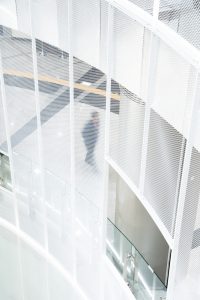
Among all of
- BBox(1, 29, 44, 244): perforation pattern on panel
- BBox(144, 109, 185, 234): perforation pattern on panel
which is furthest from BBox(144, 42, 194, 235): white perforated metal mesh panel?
BBox(1, 29, 44, 244): perforation pattern on panel

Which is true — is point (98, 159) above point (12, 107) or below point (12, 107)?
below

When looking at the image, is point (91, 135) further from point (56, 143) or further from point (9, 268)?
point (9, 268)

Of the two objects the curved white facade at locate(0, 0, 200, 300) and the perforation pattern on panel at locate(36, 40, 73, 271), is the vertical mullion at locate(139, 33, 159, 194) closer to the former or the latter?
the curved white facade at locate(0, 0, 200, 300)

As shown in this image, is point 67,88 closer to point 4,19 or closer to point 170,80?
point 4,19

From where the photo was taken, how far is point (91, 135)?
6047 millimetres

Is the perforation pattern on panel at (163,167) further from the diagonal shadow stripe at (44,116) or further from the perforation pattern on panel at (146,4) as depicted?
the diagonal shadow stripe at (44,116)

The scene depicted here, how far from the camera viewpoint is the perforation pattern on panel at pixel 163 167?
4480 mm

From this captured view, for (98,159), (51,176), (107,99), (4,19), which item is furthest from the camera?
(51,176)

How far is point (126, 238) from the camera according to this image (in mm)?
6199

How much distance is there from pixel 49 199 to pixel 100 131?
2.03 metres

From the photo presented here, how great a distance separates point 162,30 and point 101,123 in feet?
5.78

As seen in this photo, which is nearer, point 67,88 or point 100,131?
point 100,131

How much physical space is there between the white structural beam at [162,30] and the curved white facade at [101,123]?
12 mm

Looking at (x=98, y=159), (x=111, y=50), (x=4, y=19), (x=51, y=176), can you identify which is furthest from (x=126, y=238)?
(x=4, y=19)
